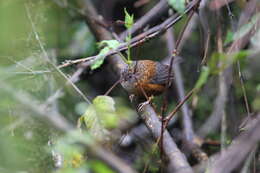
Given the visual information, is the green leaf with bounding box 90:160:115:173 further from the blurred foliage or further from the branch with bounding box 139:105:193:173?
the branch with bounding box 139:105:193:173

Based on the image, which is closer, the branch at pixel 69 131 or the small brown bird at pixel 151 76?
the branch at pixel 69 131

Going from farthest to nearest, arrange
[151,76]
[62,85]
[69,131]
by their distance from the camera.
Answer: [151,76]
[62,85]
[69,131]

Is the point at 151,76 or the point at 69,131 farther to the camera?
the point at 151,76

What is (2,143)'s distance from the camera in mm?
1780

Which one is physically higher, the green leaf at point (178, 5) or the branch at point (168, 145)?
the green leaf at point (178, 5)

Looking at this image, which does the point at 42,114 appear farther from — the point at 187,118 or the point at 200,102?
the point at 200,102

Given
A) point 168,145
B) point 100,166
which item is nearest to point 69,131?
point 100,166

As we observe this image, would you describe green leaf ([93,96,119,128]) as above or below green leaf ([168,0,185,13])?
below

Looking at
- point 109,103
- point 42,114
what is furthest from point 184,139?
point 42,114

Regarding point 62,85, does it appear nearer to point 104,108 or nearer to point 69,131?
point 104,108

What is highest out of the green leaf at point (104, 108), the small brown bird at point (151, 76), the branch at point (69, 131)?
the branch at point (69, 131)

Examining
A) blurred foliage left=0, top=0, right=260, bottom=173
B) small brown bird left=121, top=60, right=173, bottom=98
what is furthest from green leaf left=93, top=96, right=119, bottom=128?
small brown bird left=121, top=60, right=173, bottom=98

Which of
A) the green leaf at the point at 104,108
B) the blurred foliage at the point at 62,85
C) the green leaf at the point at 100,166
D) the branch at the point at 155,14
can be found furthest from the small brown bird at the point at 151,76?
the green leaf at the point at 100,166

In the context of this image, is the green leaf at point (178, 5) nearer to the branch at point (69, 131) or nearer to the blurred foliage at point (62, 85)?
the blurred foliage at point (62, 85)
